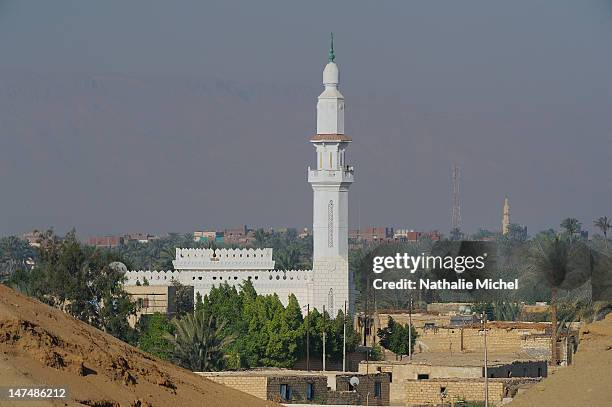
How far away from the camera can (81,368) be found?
2188 centimetres

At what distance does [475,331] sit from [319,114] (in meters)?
15.9

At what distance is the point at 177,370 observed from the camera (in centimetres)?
2616

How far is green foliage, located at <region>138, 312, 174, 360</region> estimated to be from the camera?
44662 mm

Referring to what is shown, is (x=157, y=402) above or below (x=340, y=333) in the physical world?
below

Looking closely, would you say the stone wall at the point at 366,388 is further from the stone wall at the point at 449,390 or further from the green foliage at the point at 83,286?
the green foliage at the point at 83,286

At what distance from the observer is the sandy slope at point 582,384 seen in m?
22.1

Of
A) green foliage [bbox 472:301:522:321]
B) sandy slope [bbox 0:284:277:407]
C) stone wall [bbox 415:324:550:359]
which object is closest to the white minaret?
green foliage [bbox 472:301:522:321]

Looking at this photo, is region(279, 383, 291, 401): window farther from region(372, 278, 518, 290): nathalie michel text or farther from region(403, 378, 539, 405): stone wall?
region(372, 278, 518, 290): nathalie michel text

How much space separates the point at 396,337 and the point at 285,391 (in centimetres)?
1911

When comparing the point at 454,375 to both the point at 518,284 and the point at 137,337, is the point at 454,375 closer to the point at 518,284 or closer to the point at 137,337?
the point at 137,337

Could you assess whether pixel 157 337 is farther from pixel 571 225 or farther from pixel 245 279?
pixel 571 225

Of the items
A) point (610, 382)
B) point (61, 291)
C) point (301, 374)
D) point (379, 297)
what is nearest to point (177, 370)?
point (610, 382)

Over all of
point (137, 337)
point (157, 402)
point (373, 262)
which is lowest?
point (157, 402)

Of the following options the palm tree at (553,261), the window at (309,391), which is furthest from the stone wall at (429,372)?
the palm tree at (553,261)
